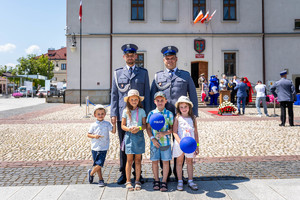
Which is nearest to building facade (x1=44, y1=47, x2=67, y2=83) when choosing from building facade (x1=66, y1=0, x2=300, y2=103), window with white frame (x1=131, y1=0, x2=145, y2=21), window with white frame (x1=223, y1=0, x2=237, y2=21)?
building facade (x1=66, y1=0, x2=300, y2=103)

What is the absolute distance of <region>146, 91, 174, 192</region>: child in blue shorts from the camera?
3.47 m

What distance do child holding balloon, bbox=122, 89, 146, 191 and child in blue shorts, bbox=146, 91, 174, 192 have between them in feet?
0.46

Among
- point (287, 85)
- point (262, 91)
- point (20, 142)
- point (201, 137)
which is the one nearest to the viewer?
point (20, 142)

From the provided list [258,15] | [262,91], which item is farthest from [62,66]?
[262,91]

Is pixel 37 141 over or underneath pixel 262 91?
underneath

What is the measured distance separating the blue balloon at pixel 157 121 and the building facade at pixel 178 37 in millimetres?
18683

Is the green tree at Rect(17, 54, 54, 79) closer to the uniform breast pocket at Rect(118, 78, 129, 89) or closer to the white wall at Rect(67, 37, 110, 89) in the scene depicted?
the white wall at Rect(67, 37, 110, 89)

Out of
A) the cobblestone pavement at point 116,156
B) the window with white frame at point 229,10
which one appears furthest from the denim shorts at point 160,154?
the window with white frame at point 229,10

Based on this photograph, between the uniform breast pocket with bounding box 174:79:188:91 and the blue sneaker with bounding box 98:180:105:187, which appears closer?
the blue sneaker with bounding box 98:180:105:187

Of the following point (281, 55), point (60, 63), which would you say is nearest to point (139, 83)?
point (281, 55)

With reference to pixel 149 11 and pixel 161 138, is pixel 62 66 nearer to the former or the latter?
pixel 149 11

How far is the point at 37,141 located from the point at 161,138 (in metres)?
4.62

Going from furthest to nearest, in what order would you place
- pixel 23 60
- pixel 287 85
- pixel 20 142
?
pixel 23 60 < pixel 287 85 < pixel 20 142

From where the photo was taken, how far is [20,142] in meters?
6.71
